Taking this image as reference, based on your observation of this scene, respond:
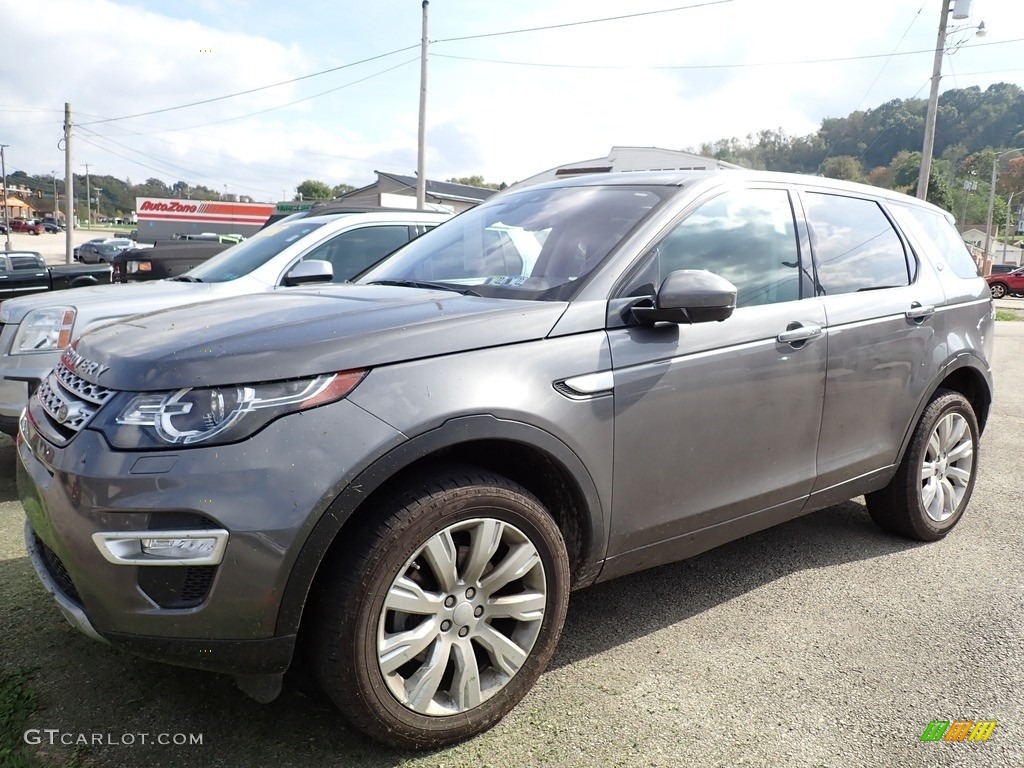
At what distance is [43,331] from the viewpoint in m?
4.52

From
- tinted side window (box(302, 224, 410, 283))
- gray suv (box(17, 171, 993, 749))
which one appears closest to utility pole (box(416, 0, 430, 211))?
tinted side window (box(302, 224, 410, 283))

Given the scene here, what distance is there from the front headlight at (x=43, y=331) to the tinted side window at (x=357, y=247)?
64.8 inches

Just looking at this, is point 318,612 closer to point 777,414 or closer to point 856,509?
point 777,414

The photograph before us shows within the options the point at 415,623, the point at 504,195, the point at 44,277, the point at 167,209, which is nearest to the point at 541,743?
the point at 415,623

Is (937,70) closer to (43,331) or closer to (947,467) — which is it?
(947,467)

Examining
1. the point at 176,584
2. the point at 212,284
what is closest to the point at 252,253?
the point at 212,284

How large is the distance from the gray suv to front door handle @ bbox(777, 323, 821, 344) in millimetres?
11

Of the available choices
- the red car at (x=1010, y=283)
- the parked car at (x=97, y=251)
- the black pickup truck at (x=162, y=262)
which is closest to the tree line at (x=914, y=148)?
the red car at (x=1010, y=283)

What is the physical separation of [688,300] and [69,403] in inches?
74.7

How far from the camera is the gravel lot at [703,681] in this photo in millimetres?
2311

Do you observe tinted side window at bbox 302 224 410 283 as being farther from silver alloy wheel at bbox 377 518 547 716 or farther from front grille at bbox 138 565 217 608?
front grille at bbox 138 565 217 608

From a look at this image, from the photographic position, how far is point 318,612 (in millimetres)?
2092

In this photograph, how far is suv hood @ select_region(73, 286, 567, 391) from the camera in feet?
6.79

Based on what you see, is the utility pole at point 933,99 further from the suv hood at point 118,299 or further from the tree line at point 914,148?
the suv hood at point 118,299
